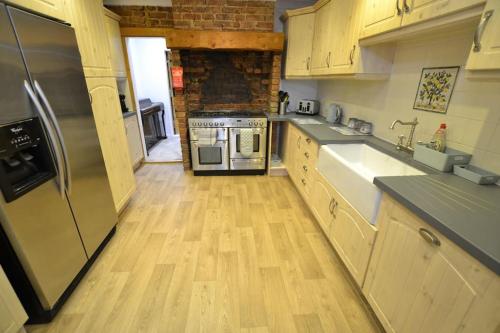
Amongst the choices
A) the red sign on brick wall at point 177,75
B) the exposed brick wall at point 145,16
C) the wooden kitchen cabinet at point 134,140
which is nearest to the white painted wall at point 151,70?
the wooden kitchen cabinet at point 134,140

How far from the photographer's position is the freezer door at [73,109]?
1.23m

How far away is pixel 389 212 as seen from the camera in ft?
3.82

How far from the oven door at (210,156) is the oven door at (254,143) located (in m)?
0.11

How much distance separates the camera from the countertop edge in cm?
69

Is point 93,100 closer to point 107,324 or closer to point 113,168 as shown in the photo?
point 113,168

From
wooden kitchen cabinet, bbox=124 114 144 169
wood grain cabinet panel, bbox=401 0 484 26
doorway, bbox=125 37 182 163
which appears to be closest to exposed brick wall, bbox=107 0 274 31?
wooden kitchen cabinet, bbox=124 114 144 169

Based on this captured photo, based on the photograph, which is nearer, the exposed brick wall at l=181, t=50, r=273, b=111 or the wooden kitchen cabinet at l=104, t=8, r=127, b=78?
the wooden kitchen cabinet at l=104, t=8, r=127, b=78

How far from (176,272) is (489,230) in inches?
71.0

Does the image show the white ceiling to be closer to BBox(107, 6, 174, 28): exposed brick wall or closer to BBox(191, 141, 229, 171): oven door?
BBox(107, 6, 174, 28): exposed brick wall

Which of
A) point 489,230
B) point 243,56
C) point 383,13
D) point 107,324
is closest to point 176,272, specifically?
point 107,324

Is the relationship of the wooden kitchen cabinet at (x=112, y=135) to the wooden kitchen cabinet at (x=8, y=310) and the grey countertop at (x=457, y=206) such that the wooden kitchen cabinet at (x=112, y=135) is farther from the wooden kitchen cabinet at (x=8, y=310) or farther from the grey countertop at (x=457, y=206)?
the grey countertop at (x=457, y=206)

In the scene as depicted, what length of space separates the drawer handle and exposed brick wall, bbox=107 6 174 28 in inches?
144

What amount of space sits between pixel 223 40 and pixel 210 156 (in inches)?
61.0

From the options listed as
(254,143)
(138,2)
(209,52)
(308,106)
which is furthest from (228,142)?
(138,2)
